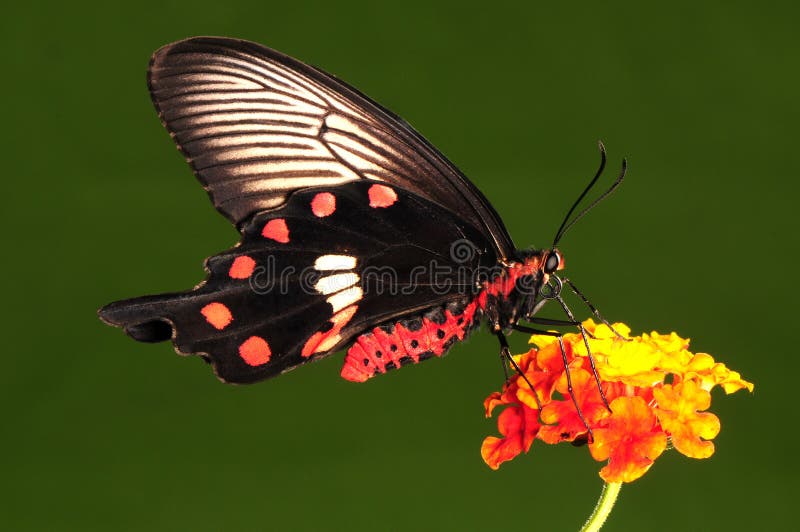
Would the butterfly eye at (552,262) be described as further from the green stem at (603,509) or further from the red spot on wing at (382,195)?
the green stem at (603,509)

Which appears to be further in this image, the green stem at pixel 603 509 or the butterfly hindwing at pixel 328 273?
the butterfly hindwing at pixel 328 273

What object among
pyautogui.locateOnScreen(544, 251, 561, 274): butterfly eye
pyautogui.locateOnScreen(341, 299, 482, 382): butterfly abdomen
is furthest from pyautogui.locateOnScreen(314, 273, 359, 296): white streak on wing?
pyautogui.locateOnScreen(544, 251, 561, 274): butterfly eye

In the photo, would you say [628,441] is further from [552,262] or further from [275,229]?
[275,229]

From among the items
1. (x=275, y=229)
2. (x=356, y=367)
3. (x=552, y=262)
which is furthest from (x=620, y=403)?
(x=275, y=229)

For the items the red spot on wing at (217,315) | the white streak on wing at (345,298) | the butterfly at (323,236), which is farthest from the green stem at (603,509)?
the red spot on wing at (217,315)

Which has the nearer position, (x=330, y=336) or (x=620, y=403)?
(x=620, y=403)

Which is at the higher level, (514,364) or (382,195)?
(382,195)

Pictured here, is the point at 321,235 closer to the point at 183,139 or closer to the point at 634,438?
the point at 183,139

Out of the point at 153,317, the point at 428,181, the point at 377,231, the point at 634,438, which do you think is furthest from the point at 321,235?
the point at 634,438

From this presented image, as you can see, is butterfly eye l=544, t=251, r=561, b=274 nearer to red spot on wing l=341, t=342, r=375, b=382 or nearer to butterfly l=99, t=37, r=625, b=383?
butterfly l=99, t=37, r=625, b=383
